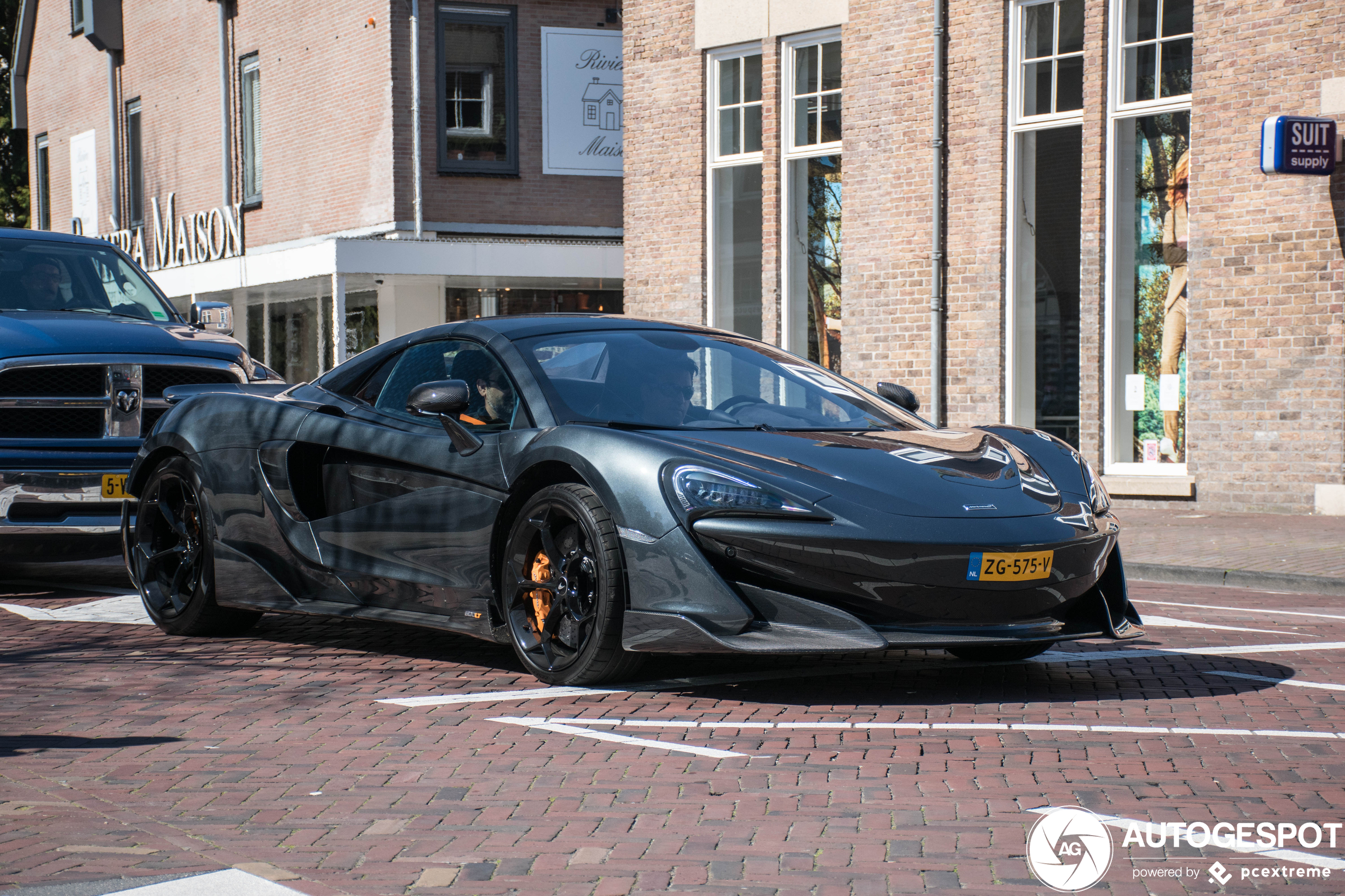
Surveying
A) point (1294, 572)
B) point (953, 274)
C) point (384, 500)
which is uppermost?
point (953, 274)

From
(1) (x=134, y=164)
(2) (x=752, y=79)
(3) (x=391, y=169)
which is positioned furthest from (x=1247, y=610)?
(1) (x=134, y=164)

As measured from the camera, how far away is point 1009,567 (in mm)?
5535

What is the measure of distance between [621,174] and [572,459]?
2285cm

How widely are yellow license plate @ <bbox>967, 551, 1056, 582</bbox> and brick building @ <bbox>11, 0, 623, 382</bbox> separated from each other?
17383mm

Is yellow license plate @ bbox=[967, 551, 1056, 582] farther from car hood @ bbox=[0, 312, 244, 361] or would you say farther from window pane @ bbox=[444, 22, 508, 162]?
window pane @ bbox=[444, 22, 508, 162]

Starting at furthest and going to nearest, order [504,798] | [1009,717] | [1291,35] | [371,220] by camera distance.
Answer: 1. [371,220]
2. [1291,35]
3. [1009,717]
4. [504,798]

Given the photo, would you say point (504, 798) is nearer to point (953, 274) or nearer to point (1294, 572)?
point (1294, 572)

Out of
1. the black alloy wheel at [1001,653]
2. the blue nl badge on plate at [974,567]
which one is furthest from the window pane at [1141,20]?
the blue nl badge on plate at [974,567]

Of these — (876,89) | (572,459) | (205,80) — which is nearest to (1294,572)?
(572,459)

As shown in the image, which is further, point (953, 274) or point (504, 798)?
point (953, 274)

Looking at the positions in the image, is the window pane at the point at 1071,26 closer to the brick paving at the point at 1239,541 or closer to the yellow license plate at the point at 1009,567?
the brick paving at the point at 1239,541

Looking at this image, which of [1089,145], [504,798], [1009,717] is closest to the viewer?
[504,798]

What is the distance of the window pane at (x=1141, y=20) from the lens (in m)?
15.5

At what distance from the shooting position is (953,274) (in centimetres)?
1719
